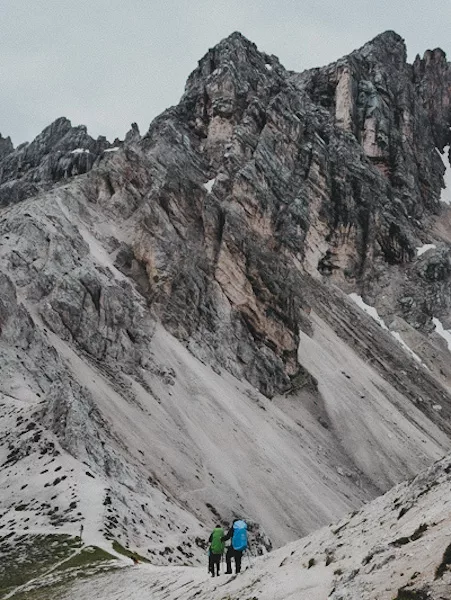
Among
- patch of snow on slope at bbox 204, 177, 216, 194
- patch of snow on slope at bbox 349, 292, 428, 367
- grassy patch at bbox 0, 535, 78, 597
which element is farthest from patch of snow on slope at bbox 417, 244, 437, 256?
grassy patch at bbox 0, 535, 78, 597

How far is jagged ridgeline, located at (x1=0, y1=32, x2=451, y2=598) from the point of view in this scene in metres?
33.6

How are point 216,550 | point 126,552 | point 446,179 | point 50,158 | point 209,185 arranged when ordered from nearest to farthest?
1. point 216,550
2. point 126,552
3. point 209,185
4. point 50,158
5. point 446,179

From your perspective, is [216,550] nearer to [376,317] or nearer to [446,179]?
[376,317]

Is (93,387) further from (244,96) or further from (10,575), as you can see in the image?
(244,96)

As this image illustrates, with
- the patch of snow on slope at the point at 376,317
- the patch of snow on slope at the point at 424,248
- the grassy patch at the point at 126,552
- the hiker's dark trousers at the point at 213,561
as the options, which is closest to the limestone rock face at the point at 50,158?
the patch of snow on slope at the point at 376,317

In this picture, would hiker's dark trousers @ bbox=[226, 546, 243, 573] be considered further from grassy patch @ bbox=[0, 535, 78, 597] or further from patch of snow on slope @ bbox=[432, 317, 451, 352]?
patch of snow on slope @ bbox=[432, 317, 451, 352]

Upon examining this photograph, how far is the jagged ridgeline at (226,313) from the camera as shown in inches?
1324

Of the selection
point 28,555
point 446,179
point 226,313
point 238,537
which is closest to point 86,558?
point 28,555

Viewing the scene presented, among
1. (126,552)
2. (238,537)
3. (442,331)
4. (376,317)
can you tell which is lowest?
(442,331)

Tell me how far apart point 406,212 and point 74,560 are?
408ft

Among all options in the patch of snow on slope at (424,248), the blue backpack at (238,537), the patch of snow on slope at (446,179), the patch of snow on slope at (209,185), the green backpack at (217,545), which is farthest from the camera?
the patch of snow on slope at (446,179)

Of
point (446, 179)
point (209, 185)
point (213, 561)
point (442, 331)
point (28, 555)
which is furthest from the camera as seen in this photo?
point (446, 179)

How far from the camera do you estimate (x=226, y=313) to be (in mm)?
77250

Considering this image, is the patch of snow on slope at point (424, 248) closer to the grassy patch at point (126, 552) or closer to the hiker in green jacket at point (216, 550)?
the grassy patch at point (126, 552)
